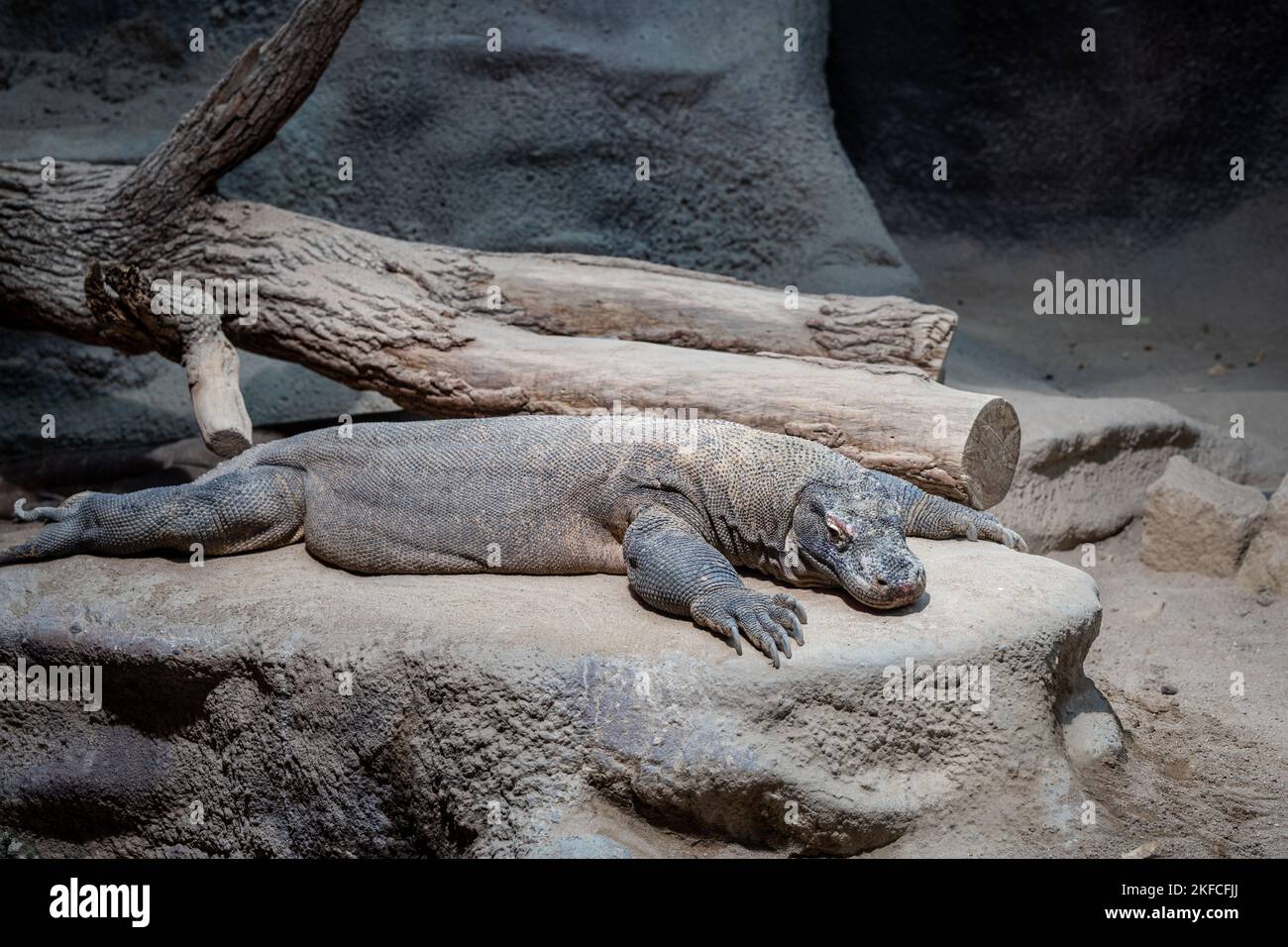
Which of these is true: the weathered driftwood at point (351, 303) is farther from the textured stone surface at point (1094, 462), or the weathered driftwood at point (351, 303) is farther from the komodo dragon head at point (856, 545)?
the komodo dragon head at point (856, 545)

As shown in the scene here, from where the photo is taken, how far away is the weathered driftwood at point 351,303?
6.22m

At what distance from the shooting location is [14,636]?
469 centimetres

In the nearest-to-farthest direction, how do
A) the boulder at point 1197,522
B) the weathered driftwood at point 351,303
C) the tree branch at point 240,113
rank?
the weathered driftwood at point 351,303 → the boulder at point 1197,522 → the tree branch at point 240,113

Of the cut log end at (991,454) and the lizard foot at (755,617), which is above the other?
the cut log end at (991,454)

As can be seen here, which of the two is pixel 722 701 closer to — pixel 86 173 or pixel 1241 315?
pixel 86 173

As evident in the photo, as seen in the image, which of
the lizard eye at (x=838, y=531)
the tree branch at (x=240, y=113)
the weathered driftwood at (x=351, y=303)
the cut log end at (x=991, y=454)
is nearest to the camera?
the lizard eye at (x=838, y=531)

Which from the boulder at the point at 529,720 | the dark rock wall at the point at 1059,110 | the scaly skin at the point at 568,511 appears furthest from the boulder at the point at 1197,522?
the dark rock wall at the point at 1059,110

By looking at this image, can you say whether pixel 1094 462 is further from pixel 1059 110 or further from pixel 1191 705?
pixel 1059 110

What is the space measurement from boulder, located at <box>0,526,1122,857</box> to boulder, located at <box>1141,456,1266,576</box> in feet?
7.41

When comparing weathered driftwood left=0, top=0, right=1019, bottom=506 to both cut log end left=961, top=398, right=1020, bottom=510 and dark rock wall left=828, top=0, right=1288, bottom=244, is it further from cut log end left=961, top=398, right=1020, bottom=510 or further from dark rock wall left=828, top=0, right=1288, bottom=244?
dark rock wall left=828, top=0, right=1288, bottom=244

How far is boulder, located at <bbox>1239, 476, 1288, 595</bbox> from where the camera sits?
6254 millimetres

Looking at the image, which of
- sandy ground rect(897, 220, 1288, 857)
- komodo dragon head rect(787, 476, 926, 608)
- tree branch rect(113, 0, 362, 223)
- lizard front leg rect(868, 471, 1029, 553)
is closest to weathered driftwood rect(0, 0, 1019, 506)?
tree branch rect(113, 0, 362, 223)

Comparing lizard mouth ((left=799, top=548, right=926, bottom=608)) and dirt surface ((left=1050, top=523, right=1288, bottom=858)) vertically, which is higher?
lizard mouth ((left=799, top=548, right=926, bottom=608))

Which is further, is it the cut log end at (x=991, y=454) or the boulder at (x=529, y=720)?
the cut log end at (x=991, y=454)
